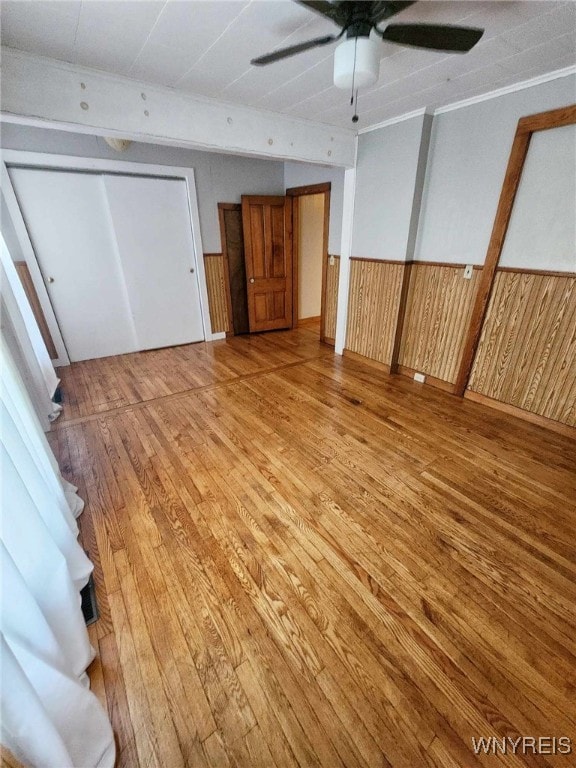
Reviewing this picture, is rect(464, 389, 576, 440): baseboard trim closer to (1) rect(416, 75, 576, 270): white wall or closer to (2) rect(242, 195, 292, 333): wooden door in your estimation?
(1) rect(416, 75, 576, 270): white wall

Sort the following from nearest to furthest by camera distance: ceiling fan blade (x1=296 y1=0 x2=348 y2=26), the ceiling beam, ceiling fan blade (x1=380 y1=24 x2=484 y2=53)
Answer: ceiling fan blade (x1=296 y1=0 x2=348 y2=26) < ceiling fan blade (x1=380 y1=24 x2=484 y2=53) < the ceiling beam

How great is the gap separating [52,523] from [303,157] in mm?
3453

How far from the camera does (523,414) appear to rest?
270 cm

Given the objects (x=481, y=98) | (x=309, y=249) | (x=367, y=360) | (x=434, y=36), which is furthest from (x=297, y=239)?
(x=434, y=36)

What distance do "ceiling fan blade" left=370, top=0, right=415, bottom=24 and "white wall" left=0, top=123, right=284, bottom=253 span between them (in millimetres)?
3304

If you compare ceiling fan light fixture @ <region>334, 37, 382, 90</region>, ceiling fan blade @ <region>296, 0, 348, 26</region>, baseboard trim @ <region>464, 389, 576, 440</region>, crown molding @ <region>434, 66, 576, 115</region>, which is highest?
crown molding @ <region>434, 66, 576, 115</region>

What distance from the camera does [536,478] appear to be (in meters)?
2.07

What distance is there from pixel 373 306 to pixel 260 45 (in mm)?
2391

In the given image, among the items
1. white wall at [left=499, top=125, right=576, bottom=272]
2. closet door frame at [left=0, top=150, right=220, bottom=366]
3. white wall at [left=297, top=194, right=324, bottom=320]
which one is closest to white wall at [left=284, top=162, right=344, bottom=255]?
white wall at [left=297, top=194, right=324, bottom=320]

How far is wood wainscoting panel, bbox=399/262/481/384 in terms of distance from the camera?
2.93 meters

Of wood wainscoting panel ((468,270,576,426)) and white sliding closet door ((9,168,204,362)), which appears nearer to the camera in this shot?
wood wainscoting panel ((468,270,576,426))

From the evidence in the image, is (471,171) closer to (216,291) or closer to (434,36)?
(434,36)

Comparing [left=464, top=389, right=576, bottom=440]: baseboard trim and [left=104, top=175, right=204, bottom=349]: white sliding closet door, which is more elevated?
[left=104, top=175, right=204, bottom=349]: white sliding closet door

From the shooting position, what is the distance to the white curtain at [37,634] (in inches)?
30.0
